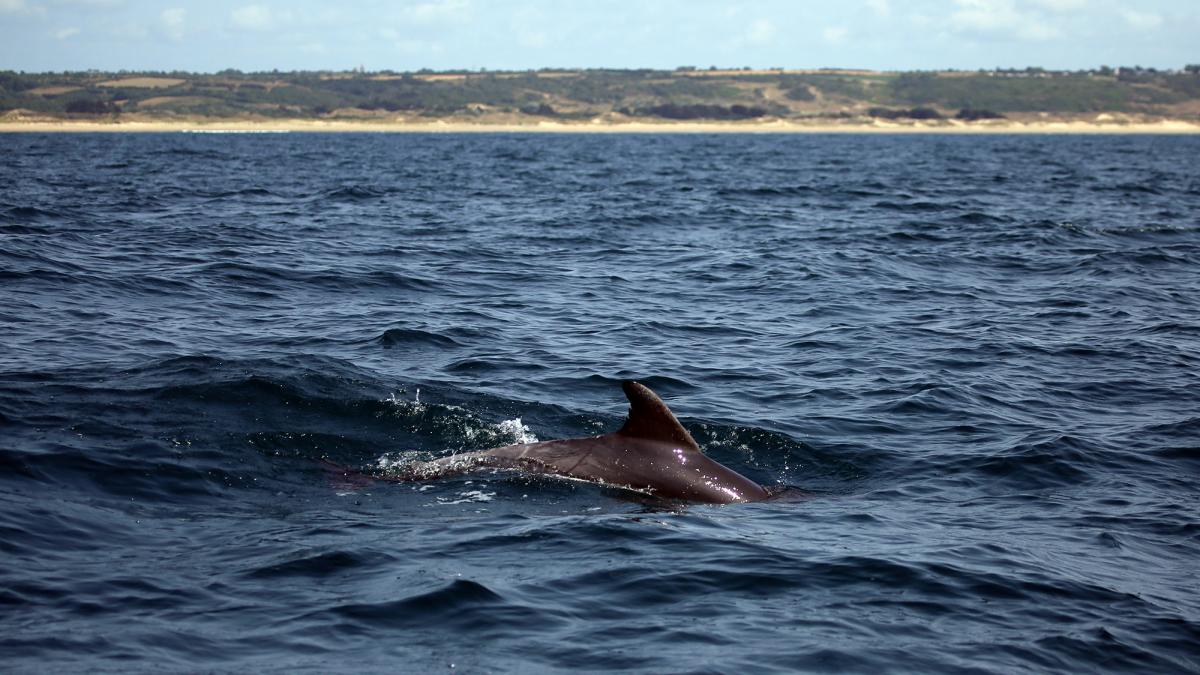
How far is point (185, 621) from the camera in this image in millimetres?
7859

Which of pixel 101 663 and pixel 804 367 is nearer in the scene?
pixel 101 663

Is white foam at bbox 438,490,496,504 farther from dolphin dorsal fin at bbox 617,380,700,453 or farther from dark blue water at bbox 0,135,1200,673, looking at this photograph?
dolphin dorsal fin at bbox 617,380,700,453

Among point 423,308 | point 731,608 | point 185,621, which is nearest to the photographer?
point 185,621

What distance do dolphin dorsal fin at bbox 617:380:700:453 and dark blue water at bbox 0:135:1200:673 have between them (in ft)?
2.30

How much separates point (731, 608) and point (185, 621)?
12.5ft

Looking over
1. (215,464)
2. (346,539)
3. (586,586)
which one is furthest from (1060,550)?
(215,464)

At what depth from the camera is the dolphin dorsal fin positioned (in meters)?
11.1

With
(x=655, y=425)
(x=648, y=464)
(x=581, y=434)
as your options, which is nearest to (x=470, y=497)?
(x=648, y=464)

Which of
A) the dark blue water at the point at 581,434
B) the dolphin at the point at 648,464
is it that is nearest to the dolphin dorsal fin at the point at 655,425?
the dolphin at the point at 648,464

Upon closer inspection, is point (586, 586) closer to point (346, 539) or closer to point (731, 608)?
point (731, 608)

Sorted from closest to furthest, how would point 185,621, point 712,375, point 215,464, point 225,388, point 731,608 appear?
point 185,621 < point 731,608 < point 215,464 < point 225,388 < point 712,375

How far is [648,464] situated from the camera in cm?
1138

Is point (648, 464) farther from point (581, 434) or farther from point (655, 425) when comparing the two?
point (581, 434)

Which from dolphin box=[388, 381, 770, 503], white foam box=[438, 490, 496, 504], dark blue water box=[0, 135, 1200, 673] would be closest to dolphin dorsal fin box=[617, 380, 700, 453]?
dolphin box=[388, 381, 770, 503]
